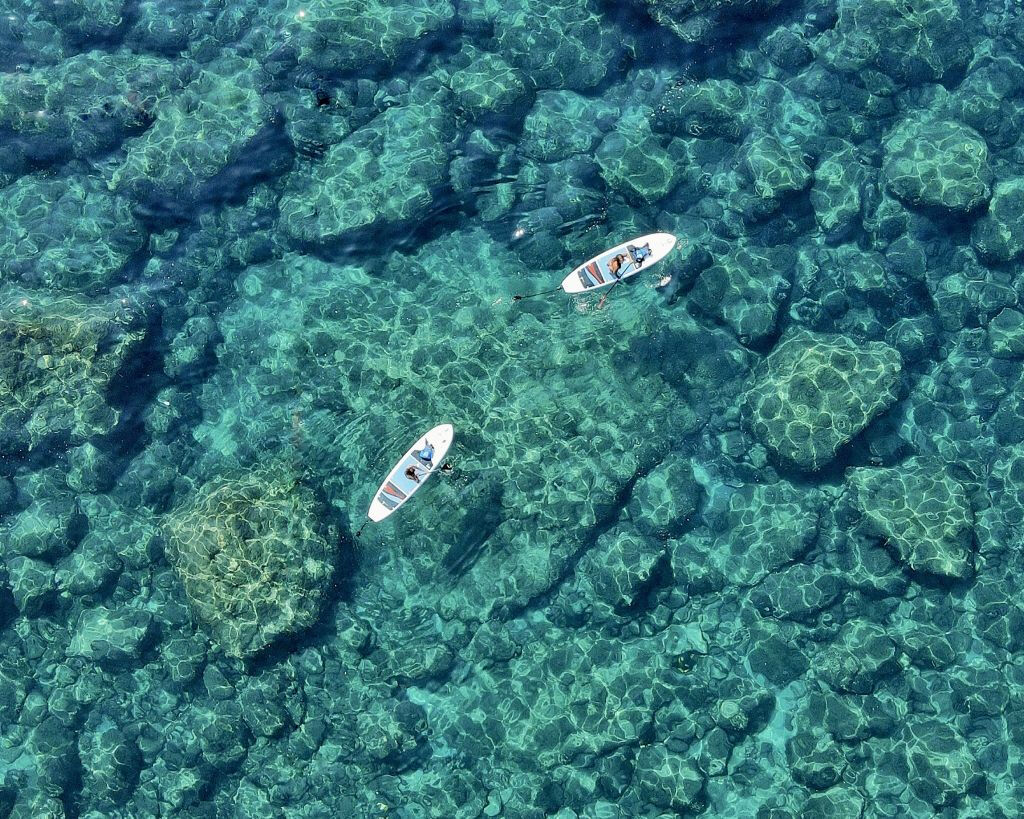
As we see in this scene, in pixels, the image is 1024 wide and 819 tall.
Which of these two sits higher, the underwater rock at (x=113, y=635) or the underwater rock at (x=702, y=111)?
the underwater rock at (x=702, y=111)

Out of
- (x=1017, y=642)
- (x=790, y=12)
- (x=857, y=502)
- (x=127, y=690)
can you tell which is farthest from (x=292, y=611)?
(x=790, y=12)

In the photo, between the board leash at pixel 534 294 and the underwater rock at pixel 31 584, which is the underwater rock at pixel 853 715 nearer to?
the board leash at pixel 534 294

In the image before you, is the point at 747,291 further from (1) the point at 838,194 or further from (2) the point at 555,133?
(2) the point at 555,133

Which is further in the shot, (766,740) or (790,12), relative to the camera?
(790,12)

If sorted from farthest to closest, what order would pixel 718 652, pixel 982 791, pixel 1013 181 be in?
pixel 1013 181 → pixel 718 652 → pixel 982 791

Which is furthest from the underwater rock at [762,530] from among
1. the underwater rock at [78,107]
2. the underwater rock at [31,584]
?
the underwater rock at [78,107]

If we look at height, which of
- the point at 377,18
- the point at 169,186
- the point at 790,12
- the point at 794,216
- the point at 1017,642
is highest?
the point at 377,18

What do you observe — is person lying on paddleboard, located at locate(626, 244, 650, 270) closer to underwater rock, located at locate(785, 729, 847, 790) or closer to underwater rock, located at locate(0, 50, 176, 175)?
underwater rock, located at locate(785, 729, 847, 790)

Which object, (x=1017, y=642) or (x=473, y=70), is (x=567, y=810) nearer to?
(x=1017, y=642)
